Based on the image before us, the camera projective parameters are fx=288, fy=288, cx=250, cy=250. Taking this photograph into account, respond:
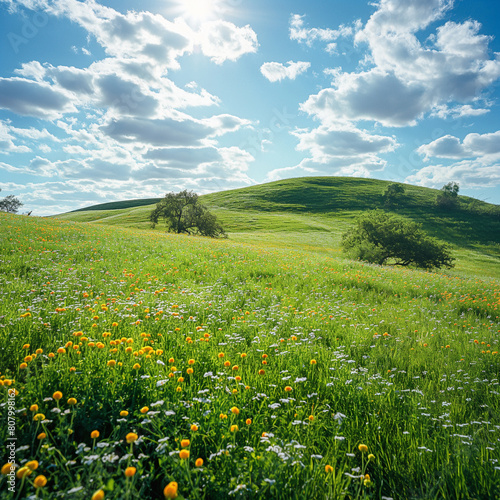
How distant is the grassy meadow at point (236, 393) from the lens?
7.04 ft

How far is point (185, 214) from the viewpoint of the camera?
54.4 metres

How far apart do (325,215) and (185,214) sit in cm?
5577

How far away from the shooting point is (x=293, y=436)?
2666 millimetres

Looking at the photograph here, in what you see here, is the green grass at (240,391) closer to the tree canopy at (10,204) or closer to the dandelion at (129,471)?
the dandelion at (129,471)

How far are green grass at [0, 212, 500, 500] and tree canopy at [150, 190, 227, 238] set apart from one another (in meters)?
45.6

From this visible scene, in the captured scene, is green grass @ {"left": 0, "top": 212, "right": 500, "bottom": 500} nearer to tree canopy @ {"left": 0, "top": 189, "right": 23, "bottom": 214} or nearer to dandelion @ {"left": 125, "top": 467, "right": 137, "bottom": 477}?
dandelion @ {"left": 125, "top": 467, "right": 137, "bottom": 477}

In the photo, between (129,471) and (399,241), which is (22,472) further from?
(399,241)

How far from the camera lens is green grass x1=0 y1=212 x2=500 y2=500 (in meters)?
2.17

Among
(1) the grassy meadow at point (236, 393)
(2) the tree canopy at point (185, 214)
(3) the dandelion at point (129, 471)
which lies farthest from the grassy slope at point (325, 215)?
(3) the dandelion at point (129, 471)

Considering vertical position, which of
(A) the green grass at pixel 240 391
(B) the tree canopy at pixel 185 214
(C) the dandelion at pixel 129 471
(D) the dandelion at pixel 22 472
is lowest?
(A) the green grass at pixel 240 391

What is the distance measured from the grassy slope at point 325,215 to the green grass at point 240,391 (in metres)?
44.2

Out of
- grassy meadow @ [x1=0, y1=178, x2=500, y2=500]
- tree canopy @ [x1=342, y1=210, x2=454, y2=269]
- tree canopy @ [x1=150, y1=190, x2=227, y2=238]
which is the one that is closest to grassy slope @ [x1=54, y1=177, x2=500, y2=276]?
tree canopy @ [x1=150, y1=190, x2=227, y2=238]

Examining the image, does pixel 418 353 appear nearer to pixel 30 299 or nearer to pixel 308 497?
pixel 308 497

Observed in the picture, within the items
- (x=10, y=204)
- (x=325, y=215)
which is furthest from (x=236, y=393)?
(x=10, y=204)
